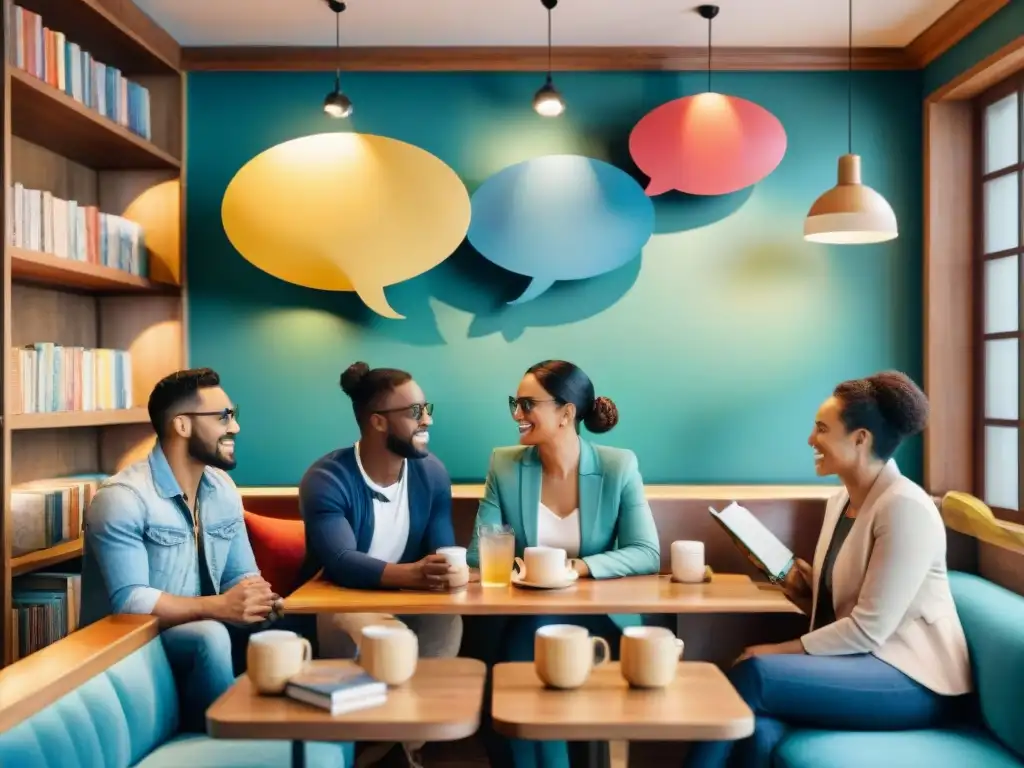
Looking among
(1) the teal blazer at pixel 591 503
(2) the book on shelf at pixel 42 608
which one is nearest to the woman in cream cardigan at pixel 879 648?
(1) the teal blazer at pixel 591 503

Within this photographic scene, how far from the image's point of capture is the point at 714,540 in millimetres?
3340

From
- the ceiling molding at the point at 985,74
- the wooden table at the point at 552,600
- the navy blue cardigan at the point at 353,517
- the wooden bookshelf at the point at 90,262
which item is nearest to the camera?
the wooden table at the point at 552,600

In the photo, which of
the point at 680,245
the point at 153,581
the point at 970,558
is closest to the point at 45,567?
the point at 153,581

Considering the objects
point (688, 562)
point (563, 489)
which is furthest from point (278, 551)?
point (688, 562)

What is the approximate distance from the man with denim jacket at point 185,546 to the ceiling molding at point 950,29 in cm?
270

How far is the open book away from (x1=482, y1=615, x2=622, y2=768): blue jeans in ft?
1.49

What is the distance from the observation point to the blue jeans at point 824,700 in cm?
231

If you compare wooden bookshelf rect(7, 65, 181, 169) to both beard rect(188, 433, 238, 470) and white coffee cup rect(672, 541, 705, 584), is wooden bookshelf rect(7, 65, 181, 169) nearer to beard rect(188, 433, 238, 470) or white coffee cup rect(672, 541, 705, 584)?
beard rect(188, 433, 238, 470)

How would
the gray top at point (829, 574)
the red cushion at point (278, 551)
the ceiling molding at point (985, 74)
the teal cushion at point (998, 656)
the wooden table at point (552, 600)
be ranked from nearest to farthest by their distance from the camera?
the teal cushion at point (998, 656)
the wooden table at point (552, 600)
the gray top at point (829, 574)
the ceiling molding at point (985, 74)
the red cushion at point (278, 551)

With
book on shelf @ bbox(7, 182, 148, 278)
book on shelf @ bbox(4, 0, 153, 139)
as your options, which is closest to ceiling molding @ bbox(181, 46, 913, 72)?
book on shelf @ bbox(4, 0, 153, 139)

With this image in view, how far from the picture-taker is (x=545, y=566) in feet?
8.07

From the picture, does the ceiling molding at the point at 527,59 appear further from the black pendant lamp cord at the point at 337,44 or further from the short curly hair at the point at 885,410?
the short curly hair at the point at 885,410

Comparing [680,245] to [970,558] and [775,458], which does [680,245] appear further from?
[970,558]

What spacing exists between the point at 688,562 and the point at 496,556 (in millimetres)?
530
